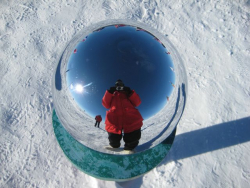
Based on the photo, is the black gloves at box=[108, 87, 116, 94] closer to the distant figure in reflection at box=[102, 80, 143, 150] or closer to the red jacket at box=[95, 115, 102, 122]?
the distant figure in reflection at box=[102, 80, 143, 150]

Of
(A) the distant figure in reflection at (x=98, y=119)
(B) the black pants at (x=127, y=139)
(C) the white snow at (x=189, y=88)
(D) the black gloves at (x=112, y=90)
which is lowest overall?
(C) the white snow at (x=189, y=88)

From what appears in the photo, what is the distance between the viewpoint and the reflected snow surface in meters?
1.68

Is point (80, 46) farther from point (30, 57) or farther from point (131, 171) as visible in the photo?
point (30, 57)

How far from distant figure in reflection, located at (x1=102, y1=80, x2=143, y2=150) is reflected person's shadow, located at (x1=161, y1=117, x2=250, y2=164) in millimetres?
1184

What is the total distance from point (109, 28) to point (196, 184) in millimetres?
1995

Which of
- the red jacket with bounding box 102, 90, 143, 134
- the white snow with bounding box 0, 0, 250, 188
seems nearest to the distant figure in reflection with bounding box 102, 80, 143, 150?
the red jacket with bounding box 102, 90, 143, 134

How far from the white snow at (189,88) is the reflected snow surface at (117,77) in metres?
0.88

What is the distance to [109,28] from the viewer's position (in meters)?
2.03

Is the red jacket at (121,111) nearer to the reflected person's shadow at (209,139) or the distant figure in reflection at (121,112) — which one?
the distant figure in reflection at (121,112)

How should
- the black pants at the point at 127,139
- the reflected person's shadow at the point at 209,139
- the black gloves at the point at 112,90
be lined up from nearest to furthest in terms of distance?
1. the black gloves at the point at 112,90
2. the black pants at the point at 127,139
3. the reflected person's shadow at the point at 209,139

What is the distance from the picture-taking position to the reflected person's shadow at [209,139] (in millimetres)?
2828

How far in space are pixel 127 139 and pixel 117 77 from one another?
1.82ft

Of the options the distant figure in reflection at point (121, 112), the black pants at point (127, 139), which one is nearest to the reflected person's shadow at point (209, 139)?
the black pants at point (127, 139)

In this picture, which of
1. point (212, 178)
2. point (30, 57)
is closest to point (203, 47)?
point (212, 178)
